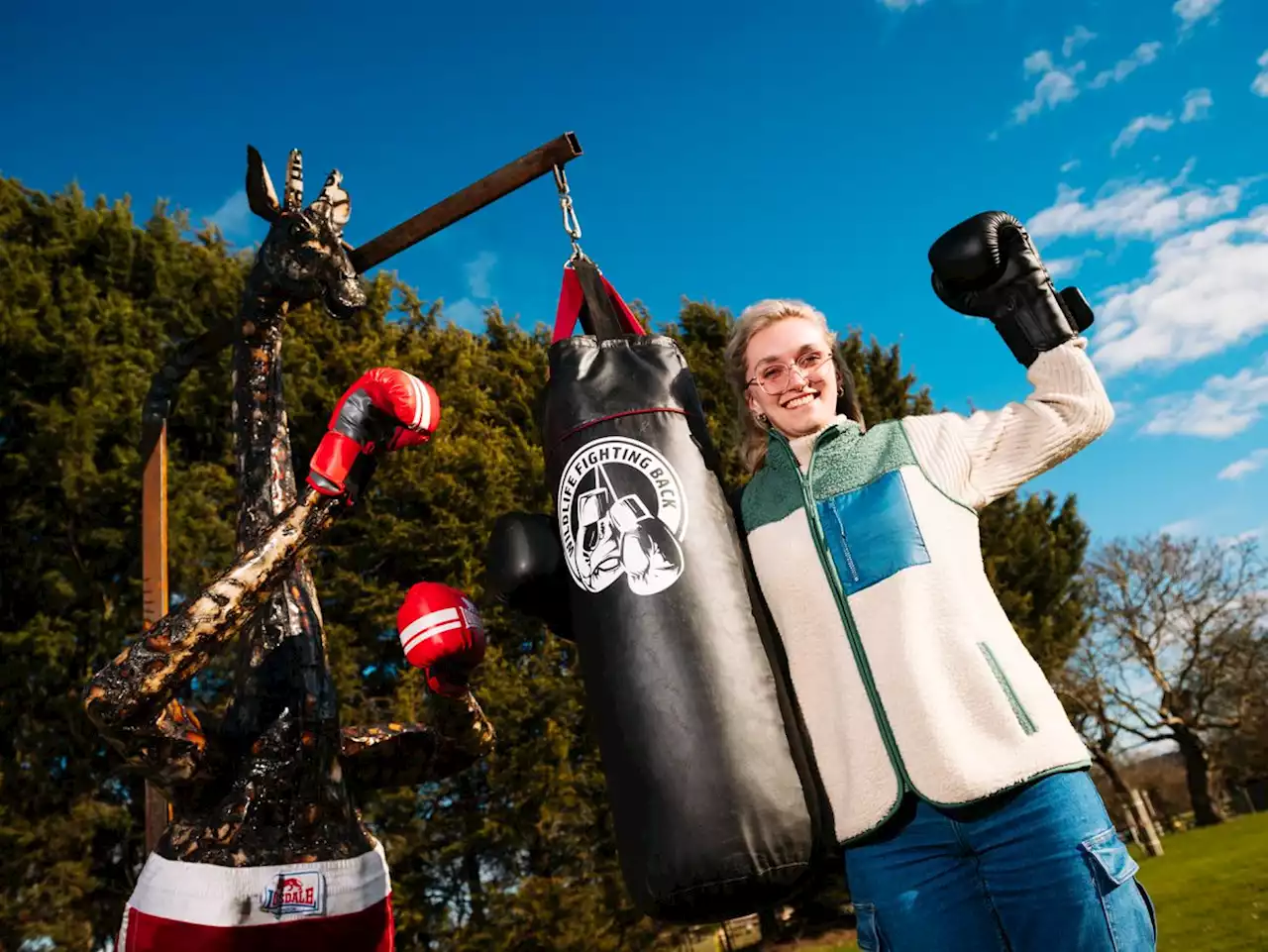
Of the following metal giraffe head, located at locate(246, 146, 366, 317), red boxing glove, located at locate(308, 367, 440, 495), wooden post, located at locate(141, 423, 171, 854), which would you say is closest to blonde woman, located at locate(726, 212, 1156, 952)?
red boxing glove, located at locate(308, 367, 440, 495)

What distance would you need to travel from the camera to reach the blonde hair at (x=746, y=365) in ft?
9.49

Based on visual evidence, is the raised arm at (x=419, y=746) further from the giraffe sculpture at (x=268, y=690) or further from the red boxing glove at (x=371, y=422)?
the red boxing glove at (x=371, y=422)

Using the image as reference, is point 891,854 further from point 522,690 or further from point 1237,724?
point 1237,724

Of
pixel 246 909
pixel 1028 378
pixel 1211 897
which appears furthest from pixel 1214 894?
pixel 246 909

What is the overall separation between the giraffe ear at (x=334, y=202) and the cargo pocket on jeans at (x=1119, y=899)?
3.80 meters

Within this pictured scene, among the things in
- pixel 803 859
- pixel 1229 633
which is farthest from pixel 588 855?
pixel 1229 633

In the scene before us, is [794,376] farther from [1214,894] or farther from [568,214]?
[1214,894]

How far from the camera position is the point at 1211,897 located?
11211mm

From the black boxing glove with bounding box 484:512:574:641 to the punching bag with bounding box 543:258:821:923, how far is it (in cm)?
13

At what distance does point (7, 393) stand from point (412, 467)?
4.86m

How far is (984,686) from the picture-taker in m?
2.13

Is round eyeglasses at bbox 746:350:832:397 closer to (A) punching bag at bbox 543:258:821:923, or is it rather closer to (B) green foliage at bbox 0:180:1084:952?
(A) punching bag at bbox 543:258:821:923

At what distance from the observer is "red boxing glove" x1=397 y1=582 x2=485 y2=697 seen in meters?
3.30

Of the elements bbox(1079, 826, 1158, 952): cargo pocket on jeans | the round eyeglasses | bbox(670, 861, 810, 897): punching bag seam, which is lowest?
bbox(1079, 826, 1158, 952): cargo pocket on jeans
